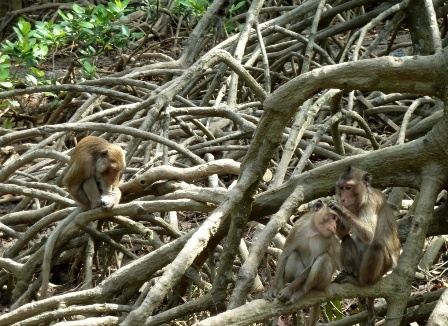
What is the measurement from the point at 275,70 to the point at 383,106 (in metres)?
1.20

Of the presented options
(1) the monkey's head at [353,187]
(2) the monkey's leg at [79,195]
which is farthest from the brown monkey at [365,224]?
(2) the monkey's leg at [79,195]

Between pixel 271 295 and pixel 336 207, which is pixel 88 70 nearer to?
pixel 336 207

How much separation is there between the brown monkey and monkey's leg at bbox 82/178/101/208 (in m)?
1.69

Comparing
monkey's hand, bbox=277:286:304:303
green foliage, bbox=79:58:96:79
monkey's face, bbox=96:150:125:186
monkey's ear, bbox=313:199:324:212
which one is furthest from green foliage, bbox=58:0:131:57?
monkey's hand, bbox=277:286:304:303

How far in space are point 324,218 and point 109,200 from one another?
4.73ft

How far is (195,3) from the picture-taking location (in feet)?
24.4

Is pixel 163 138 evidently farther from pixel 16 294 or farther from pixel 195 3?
pixel 195 3

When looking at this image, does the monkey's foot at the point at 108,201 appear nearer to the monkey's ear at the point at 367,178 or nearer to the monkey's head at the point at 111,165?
the monkey's head at the point at 111,165

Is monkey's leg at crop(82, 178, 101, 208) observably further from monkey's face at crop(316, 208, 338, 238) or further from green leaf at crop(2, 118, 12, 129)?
green leaf at crop(2, 118, 12, 129)

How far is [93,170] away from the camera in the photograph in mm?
5562

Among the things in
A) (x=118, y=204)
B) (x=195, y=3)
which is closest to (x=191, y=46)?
(x=195, y=3)

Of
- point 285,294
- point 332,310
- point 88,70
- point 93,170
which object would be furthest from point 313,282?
point 88,70

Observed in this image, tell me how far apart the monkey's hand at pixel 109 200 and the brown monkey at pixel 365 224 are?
4.60 ft

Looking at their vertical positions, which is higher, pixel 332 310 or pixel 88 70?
pixel 88 70
